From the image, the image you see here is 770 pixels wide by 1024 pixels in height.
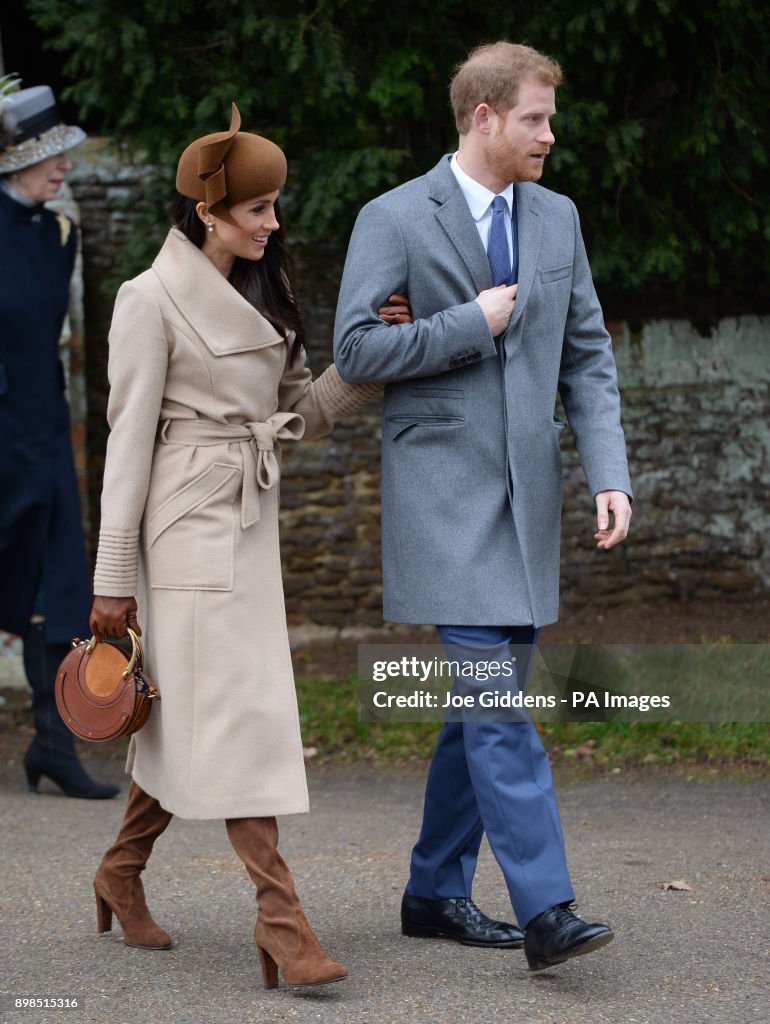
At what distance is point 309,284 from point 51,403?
2551 millimetres

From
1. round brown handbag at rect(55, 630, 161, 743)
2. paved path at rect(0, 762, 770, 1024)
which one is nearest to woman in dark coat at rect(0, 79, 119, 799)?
paved path at rect(0, 762, 770, 1024)

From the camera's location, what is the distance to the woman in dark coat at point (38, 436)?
18.7ft

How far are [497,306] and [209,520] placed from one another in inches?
33.3

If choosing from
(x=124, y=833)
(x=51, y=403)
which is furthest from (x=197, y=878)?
(x=51, y=403)

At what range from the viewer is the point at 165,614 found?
357cm

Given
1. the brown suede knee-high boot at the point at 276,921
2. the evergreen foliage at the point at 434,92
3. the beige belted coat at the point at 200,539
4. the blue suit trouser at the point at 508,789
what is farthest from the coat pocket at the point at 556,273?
the evergreen foliage at the point at 434,92

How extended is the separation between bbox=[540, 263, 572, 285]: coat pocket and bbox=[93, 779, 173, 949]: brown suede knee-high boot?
1.61 metres

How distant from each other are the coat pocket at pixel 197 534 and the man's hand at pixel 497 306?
0.69 meters

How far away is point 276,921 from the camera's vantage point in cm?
339

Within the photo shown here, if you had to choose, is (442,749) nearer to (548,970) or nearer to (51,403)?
(548,970)

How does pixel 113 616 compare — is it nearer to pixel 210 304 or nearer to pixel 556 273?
pixel 210 304

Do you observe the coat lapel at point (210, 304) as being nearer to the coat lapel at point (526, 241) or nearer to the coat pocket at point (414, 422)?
the coat pocket at point (414, 422)

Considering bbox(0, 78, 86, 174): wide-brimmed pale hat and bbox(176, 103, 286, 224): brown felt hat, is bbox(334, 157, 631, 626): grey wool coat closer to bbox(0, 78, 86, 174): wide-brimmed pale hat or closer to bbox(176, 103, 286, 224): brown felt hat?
bbox(176, 103, 286, 224): brown felt hat

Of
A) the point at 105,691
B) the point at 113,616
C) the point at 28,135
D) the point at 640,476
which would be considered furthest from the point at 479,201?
the point at 640,476
